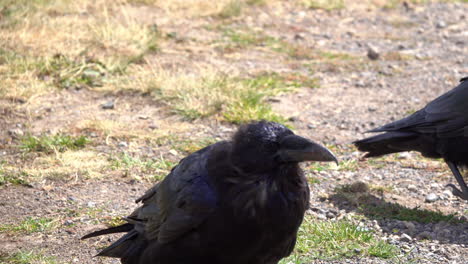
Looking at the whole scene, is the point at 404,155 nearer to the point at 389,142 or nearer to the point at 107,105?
the point at 389,142

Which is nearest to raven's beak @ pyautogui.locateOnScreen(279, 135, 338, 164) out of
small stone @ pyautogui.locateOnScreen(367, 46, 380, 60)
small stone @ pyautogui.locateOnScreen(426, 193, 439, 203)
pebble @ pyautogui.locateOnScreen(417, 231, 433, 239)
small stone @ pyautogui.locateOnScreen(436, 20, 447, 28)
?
pebble @ pyautogui.locateOnScreen(417, 231, 433, 239)

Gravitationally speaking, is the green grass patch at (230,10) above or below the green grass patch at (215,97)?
above

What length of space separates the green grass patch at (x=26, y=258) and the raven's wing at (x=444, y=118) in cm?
316

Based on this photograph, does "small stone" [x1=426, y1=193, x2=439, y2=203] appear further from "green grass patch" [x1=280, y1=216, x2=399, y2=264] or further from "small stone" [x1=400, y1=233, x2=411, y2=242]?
"green grass patch" [x1=280, y1=216, x2=399, y2=264]

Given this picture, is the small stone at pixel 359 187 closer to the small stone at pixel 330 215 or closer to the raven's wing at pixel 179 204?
the small stone at pixel 330 215

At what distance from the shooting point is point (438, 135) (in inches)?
234

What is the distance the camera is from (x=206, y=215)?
3.47 meters

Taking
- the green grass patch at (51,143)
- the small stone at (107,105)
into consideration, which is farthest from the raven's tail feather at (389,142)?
the small stone at (107,105)

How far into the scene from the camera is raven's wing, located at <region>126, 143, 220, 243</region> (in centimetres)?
352

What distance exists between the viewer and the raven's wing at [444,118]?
584cm

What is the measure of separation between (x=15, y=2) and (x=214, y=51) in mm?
2793

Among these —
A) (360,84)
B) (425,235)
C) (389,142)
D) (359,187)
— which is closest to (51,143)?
(359,187)

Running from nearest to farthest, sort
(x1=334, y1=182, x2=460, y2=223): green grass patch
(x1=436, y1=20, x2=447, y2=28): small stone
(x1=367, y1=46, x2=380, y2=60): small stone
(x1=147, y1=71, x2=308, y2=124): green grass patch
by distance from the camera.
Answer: (x1=334, y1=182, x2=460, y2=223): green grass patch < (x1=147, y1=71, x2=308, y2=124): green grass patch < (x1=367, y1=46, x2=380, y2=60): small stone < (x1=436, y1=20, x2=447, y2=28): small stone

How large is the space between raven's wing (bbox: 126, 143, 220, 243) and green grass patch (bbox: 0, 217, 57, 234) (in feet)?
3.30
